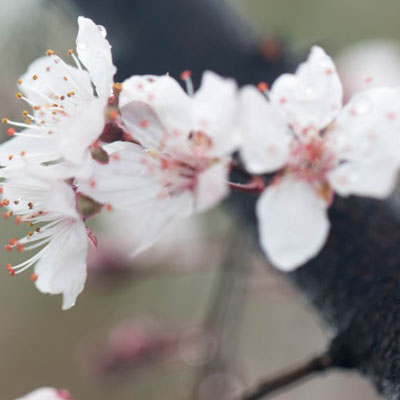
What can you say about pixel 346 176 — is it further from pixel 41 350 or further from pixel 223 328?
pixel 41 350

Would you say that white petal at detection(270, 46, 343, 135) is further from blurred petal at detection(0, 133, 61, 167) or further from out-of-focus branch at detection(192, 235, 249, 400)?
out-of-focus branch at detection(192, 235, 249, 400)

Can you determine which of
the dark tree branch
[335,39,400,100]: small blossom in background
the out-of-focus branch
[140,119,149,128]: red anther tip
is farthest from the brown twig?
[335,39,400,100]: small blossom in background

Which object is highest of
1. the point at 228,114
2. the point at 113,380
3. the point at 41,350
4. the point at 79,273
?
the point at 228,114

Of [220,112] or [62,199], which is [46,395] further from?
[220,112]

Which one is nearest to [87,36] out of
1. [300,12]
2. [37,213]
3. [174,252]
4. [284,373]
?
[37,213]

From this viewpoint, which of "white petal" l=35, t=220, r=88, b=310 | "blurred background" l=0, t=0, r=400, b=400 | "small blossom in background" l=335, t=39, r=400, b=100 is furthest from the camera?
"small blossom in background" l=335, t=39, r=400, b=100
